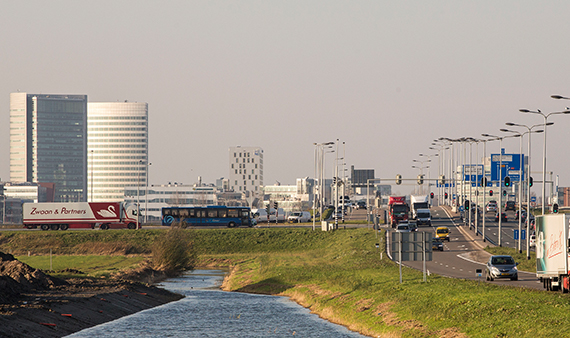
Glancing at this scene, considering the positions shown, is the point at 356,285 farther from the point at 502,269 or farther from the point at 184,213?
the point at 184,213

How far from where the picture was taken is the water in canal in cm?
4156

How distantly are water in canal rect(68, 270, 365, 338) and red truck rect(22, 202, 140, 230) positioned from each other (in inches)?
1953

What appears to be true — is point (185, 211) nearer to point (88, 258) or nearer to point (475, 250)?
point (88, 258)

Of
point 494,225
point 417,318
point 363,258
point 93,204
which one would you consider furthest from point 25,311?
point 494,225

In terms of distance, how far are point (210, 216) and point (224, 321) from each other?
64993mm

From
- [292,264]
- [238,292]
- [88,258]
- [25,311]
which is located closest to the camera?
[25,311]

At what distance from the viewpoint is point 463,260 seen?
2721 inches

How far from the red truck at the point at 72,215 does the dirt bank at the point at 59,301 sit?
Result: 46.6 m

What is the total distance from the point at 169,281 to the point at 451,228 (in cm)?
4581

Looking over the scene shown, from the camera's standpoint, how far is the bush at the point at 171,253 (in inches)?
3238

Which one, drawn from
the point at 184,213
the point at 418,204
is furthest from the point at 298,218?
the point at 418,204

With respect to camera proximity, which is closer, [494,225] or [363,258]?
[363,258]

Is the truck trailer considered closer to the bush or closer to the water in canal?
the water in canal

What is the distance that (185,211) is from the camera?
11100 cm
